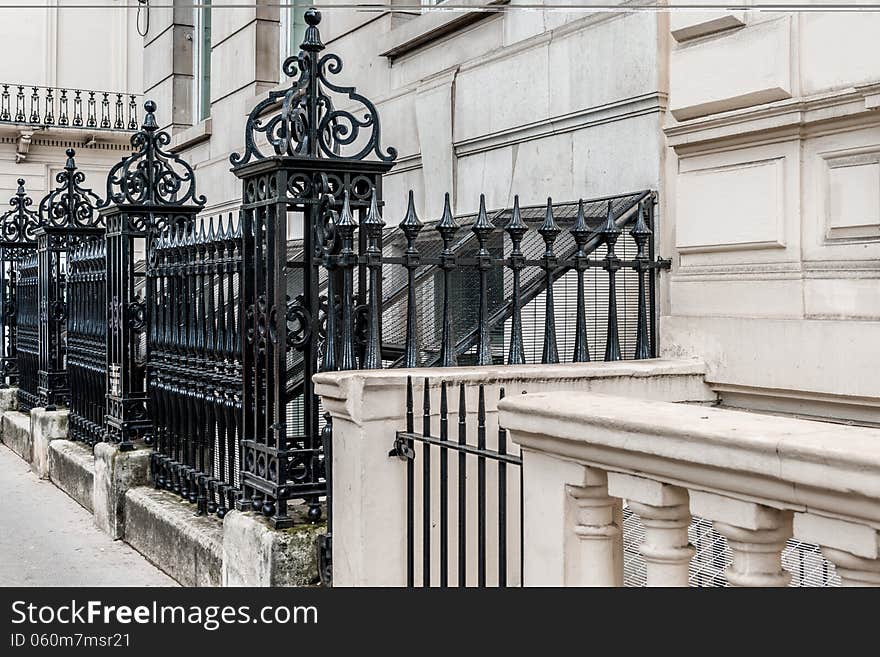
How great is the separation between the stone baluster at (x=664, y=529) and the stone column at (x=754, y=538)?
0.18 meters

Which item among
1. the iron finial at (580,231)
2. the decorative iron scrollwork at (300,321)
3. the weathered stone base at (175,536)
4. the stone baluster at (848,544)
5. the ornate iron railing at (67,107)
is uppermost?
the ornate iron railing at (67,107)

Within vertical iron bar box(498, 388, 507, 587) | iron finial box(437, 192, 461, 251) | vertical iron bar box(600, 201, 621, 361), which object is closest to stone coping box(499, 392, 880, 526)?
vertical iron bar box(498, 388, 507, 587)

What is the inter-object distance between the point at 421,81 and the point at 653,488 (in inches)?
255

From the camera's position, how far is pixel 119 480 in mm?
7184

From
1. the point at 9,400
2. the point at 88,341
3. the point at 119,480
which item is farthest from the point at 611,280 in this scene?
the point at 9,400

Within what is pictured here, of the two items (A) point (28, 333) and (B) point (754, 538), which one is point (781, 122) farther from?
(A) point (28, 333)

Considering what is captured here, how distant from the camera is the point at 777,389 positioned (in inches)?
206

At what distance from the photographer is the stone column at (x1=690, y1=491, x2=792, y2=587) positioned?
230 cm

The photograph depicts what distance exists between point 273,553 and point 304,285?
51.2 inches

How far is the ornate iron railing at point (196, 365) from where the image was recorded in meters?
5.89

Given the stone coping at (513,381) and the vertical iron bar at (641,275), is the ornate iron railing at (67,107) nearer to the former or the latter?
the vertical iron bar at (641,275)

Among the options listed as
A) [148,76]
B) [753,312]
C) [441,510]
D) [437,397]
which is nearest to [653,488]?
[441,510]

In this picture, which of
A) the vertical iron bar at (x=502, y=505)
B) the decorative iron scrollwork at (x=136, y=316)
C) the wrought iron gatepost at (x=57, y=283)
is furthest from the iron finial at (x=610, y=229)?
the wrought iron gatepost at (x=57, y=283)
